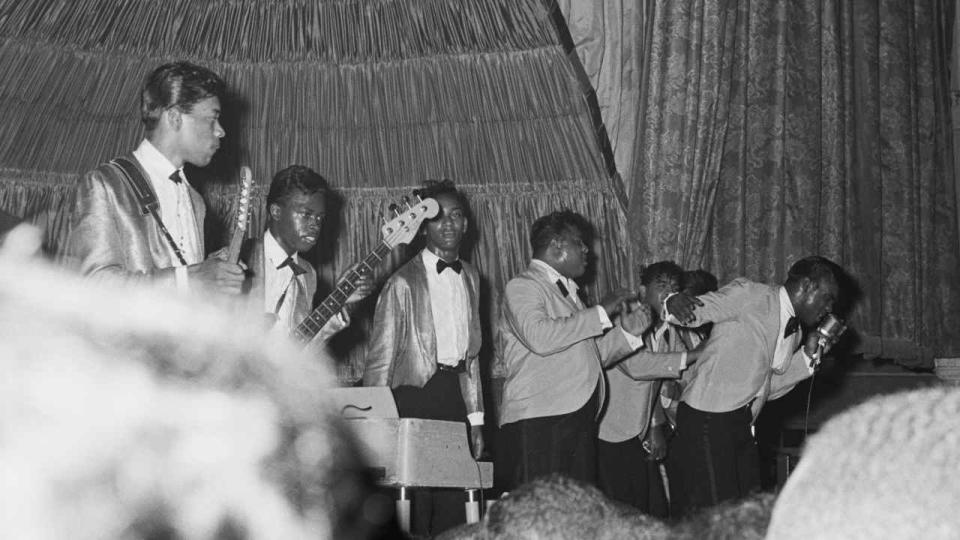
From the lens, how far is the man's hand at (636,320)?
430 centimetres

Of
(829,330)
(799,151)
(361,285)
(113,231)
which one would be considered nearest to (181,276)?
(113,231)

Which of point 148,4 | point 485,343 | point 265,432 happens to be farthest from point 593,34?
point 265,432

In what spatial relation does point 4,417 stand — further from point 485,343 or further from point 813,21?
point 813,21

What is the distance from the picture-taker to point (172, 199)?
302 cm

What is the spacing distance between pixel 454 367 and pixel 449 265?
0.40m

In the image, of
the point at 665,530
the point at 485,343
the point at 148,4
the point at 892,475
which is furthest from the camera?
the point at 485,343

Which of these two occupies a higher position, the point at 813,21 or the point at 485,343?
the point at 813,21

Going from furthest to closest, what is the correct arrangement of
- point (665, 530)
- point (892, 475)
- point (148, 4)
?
point (148, 4)
point (665, 530)
point (892, 475)

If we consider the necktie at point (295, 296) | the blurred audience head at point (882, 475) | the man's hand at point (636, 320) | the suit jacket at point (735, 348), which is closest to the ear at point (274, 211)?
the necktie at point (295, 296)

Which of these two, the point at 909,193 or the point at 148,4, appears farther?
the point at 909,193

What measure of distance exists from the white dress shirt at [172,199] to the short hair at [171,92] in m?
0.09

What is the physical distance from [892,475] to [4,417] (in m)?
0.40

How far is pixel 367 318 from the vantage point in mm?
5316

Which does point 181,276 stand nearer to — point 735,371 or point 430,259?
point 430,259
